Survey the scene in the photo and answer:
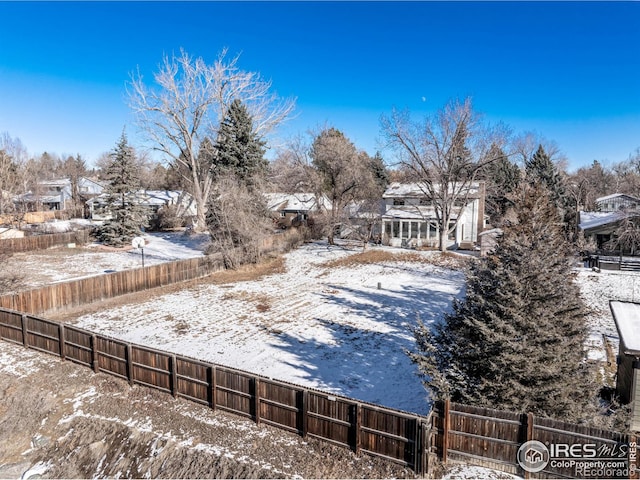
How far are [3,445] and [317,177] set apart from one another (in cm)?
Answer: 2683

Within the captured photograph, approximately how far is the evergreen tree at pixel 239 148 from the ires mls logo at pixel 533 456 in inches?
1067

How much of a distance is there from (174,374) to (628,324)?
35.5ft

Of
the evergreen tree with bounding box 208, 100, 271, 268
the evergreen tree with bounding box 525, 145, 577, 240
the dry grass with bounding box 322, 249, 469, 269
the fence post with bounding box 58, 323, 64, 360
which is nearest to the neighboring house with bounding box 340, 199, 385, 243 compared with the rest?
the dry grass with bounding box 322, 249, 469, 269

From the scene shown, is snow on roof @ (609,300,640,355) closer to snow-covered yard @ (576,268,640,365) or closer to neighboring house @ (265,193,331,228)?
snow-covered yard @ (576,268,640,365)

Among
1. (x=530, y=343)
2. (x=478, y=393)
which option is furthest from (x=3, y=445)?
(x=530, y=343)

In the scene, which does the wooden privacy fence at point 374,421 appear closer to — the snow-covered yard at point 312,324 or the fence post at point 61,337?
the snow-covered yard at point 312,324

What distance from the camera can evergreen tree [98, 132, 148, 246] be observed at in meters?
32.6

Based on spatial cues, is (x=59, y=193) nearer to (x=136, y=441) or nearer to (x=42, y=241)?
(x=42, y=241)

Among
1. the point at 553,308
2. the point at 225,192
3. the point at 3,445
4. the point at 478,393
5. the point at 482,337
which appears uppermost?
the point at 225,192

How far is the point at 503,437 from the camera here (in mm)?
7094

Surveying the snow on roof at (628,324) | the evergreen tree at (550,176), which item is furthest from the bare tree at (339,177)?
the snow on roof at (628,324)

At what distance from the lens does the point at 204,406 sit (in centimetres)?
942

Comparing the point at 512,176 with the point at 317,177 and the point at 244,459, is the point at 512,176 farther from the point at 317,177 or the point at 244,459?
the point at 244,459

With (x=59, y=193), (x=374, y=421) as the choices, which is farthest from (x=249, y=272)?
(x=59, y=193)
